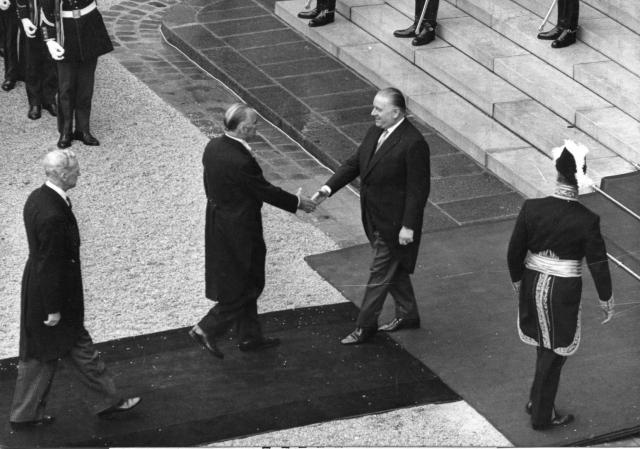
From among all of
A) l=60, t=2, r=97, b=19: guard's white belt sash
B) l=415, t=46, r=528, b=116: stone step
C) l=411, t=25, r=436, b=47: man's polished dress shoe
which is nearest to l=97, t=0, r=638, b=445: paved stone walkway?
l=415, t=46, r=528, b=116: stone step

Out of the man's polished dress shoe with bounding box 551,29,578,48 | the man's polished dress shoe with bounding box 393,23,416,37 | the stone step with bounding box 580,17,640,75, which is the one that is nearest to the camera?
the stone step with bounding box 580,17,640,75

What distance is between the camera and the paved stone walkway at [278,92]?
10586 millimetres

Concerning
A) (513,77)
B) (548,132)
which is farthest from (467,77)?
(548,132)

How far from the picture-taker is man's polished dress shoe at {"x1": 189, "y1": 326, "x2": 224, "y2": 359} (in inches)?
317

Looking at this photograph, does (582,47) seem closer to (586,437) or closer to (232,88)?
(232,88)

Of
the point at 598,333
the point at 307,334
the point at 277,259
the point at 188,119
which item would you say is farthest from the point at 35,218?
the point at 188,119

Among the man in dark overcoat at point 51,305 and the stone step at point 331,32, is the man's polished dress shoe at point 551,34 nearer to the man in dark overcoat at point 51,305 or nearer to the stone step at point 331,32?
the stone step at point 331,32

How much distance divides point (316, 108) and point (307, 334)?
4.13 m

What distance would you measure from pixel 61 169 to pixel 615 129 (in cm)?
560

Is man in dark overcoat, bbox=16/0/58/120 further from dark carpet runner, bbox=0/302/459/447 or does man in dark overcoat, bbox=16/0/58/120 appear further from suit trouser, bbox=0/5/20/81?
dark carpet runner, bbox=0/302/459/447

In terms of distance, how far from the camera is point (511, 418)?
748 cm

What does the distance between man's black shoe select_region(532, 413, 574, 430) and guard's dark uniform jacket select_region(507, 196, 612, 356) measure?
0.46m

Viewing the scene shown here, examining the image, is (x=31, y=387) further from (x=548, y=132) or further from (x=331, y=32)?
(x=331, y=32)

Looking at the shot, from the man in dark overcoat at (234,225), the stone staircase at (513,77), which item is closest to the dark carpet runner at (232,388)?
the man in dark overcoat at (234,225)
